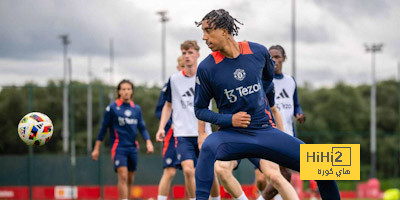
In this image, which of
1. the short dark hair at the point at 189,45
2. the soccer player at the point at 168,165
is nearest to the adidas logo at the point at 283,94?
the short dark hair at the point at 189,45

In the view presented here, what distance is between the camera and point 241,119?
195 inches

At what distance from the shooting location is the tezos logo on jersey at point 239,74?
16.4 feet

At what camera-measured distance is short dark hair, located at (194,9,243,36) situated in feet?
16.5

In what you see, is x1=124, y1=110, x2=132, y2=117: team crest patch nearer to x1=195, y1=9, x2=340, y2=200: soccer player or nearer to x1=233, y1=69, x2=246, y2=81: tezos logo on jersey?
x1=195, y1=9, x2=340, y2=200: soccer player

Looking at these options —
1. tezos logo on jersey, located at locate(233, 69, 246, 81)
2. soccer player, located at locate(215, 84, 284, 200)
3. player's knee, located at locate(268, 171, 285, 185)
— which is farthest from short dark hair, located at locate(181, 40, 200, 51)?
tezos logo on jersey, located at locate(233, 69, 246, 81)

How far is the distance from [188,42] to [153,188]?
1346 centimetres

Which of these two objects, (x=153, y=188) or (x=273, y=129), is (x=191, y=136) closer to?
(x=273, y=129)

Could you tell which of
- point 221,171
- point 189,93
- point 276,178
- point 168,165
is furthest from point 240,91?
point 168,165

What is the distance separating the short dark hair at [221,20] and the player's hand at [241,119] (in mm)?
724

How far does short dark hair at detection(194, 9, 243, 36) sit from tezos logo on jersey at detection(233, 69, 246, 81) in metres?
0.37

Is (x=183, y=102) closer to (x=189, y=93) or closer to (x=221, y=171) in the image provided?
(x=189, y=93)

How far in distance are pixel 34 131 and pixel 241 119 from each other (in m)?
3.29

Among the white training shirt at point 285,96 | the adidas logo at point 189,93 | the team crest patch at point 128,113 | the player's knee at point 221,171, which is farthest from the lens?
the team crest patch at point 128,113

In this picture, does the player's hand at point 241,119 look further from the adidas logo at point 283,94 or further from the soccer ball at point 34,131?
the adidas logo at point 283,94
